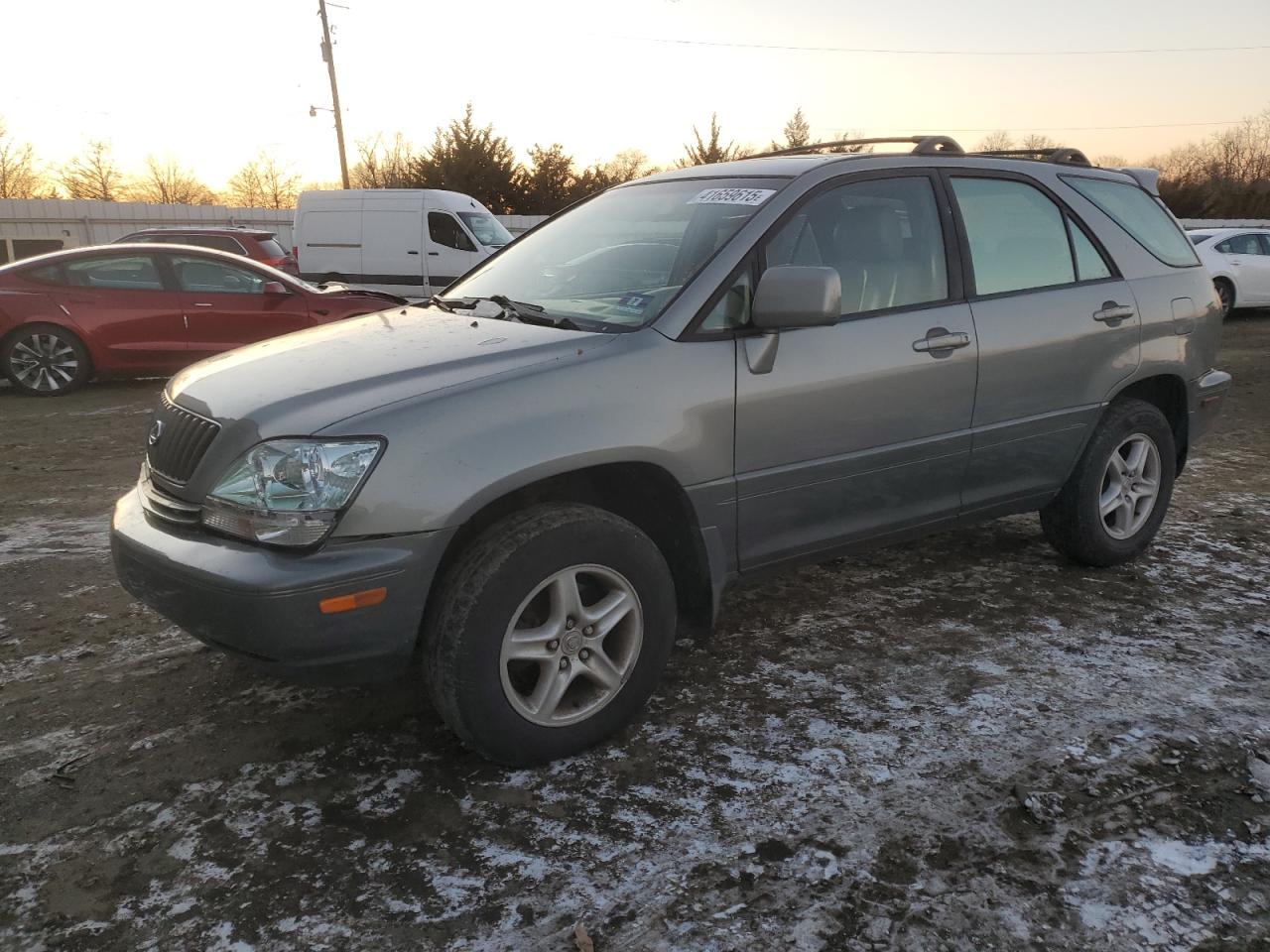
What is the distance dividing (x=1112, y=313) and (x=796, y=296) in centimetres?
189

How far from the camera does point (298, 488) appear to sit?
2.49 metres

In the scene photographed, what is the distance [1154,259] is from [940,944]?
3.40 metres

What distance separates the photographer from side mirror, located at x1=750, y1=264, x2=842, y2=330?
291 cm

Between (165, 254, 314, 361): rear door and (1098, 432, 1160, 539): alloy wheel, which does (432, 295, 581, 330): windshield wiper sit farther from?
(165, 254, 314, 361): rear door

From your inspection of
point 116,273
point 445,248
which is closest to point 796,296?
point 116,273

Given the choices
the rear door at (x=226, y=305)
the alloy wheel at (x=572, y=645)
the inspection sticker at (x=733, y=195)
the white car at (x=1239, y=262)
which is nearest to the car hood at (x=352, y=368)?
the alloy wheel at (x=572, y=645)

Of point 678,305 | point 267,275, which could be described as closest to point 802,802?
point 678,305

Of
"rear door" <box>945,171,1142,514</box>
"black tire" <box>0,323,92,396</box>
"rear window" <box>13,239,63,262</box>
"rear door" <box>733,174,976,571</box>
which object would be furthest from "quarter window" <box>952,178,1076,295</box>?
"rear window" <box>13,239,63,262</box>

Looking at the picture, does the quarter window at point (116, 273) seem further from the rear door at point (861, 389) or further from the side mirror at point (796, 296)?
the side mirror at point (796, 296)

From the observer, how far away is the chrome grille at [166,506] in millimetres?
2701

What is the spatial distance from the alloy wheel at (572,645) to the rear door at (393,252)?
13994mm

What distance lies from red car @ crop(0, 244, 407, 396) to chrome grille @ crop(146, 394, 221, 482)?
6.59 meters

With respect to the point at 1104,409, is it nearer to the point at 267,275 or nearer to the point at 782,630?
the point at 782,630

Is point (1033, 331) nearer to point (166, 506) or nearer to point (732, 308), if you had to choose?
point (732, 308)
